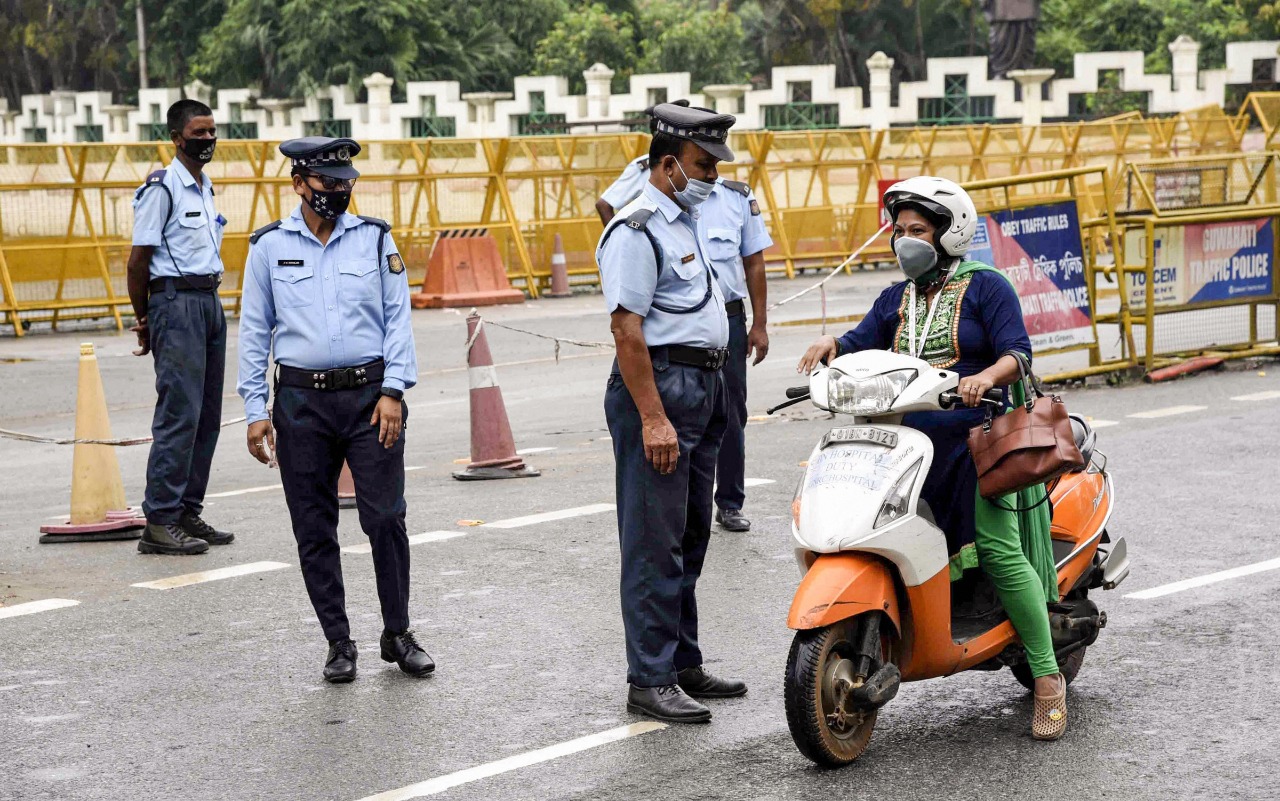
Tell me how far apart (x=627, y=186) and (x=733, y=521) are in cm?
177

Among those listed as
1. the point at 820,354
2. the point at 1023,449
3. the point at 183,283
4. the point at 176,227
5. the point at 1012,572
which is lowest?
the point at 1012,572

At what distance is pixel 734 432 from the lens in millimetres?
8812

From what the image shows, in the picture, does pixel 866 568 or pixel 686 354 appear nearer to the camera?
pixel 866 568

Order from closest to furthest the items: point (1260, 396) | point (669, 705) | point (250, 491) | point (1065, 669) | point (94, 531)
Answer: point (669, 705) → point (1065, 669) → point (94, 531) → point (250, 491) → point (1260, 396)

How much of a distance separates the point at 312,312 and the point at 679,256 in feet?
4.77

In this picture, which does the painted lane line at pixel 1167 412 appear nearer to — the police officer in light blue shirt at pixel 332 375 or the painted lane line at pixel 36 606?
the police officer in light blue shirt at pixel 332 375

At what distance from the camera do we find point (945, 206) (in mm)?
5520

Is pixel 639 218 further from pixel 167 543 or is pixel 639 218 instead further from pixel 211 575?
pixel 167 543

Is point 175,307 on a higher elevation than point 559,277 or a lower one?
higher

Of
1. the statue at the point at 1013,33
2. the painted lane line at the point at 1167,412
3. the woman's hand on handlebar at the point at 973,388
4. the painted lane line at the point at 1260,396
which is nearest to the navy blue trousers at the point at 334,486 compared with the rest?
the woman's hand on handlebar at the point at 973,388

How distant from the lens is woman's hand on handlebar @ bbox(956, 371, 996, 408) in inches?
207

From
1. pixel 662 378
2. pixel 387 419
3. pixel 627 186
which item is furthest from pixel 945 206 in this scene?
pixel 627 186

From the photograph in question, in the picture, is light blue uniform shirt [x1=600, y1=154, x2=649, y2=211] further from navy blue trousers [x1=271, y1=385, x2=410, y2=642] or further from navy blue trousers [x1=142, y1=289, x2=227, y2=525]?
navy blue trousers [x1=271, y1=385, x2=410, y2=642]

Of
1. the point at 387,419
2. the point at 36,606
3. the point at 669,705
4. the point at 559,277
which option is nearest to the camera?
the point at 669,705
